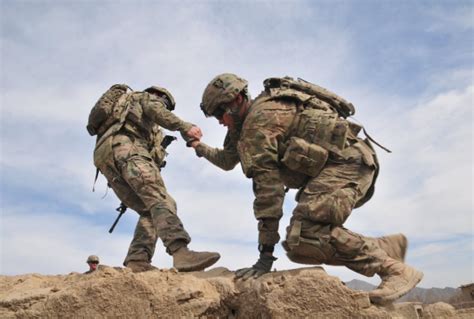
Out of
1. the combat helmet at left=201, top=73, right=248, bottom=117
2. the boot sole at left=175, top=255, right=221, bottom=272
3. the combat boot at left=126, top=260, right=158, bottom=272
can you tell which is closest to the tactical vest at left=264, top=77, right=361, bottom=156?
the combat helmet at left=201, top=73, right=248, bottom=117

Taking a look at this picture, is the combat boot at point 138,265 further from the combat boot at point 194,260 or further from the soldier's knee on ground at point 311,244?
the soldier's knee on ground at point 311,244

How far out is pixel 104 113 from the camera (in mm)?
4289

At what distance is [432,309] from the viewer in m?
3.43

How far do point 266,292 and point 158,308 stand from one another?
0.68 meters

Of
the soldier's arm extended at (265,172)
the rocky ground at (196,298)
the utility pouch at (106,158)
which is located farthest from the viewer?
the utility pouch at (106,158)

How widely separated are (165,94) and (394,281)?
9.20 feet

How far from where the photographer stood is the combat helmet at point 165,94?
4602 mm

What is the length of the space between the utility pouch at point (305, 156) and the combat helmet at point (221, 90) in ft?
2.11

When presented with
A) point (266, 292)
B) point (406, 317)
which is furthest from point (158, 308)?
point (406, 317)

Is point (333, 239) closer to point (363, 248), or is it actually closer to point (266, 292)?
point (363, 248)

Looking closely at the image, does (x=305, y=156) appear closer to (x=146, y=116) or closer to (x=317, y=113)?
(x=317, y=113)

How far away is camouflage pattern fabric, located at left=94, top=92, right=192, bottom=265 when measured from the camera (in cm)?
383

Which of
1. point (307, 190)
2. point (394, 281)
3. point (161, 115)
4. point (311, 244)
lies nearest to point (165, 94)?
point (161, 115)

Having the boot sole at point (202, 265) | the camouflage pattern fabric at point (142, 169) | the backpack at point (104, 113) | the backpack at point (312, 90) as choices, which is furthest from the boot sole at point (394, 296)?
the backpack at point (104, 113)
